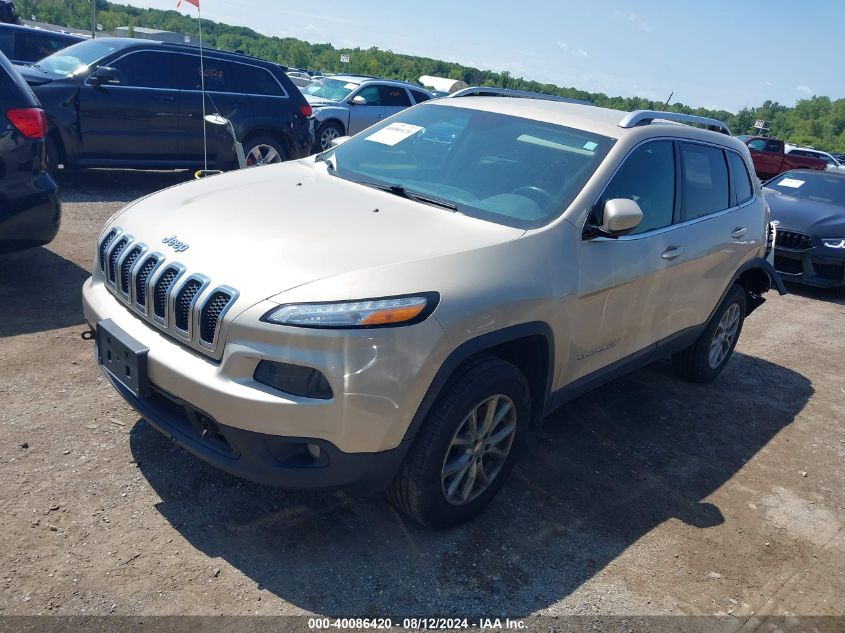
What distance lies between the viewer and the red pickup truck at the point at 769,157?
25.0 m

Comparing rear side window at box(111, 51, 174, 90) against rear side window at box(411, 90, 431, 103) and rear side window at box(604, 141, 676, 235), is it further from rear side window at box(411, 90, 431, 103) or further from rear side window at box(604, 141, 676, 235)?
rear side window at box(411, 90, 431, 103)

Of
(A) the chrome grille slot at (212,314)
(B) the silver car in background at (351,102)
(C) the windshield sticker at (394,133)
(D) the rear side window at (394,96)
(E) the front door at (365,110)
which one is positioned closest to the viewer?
(A) the chrome grille slot at (212,314)

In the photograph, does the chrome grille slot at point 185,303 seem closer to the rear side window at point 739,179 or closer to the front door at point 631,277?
the front door at point 631,277

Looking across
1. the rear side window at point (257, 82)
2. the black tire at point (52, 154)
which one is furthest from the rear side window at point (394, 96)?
the black tire at point (52, 154)

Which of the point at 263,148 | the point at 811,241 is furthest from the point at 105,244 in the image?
the point at 811,241

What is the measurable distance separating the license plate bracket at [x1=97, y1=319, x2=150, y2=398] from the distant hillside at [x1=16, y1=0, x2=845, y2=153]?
213 feet

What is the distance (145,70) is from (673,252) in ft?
24.0

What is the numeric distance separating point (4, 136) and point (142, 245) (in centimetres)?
255

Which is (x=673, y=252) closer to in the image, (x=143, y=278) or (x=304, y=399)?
(x=304, y=399)

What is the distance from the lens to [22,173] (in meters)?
5.00

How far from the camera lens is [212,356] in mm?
2709

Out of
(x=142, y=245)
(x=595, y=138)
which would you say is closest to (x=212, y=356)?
(x=142, y=245)

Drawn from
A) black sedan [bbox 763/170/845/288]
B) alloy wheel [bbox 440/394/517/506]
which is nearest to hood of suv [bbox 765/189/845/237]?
black sedan [bbox 763/170/845/288]

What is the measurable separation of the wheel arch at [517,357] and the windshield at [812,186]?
27.5ft
